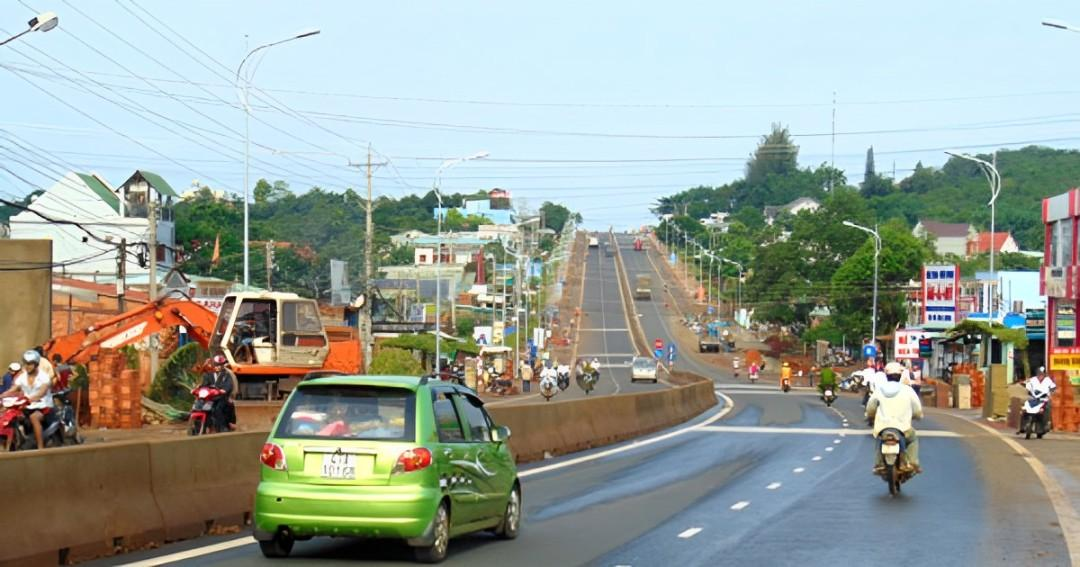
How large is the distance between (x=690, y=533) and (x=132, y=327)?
25.6 m

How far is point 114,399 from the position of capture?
36.8m

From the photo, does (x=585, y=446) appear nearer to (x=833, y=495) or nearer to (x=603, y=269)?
(x=833, y=495)

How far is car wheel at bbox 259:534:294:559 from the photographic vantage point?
12.3m

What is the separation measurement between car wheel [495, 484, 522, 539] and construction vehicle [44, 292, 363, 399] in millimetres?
23145

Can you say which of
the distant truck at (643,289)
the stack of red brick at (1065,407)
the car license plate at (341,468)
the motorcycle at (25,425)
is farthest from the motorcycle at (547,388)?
the distant truck at (643,289)

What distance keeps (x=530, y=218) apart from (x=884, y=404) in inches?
6963

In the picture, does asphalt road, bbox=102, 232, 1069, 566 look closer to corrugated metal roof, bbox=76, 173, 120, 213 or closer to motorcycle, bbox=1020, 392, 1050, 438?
motorcycle, bbox=1020, 392, 1050, 438

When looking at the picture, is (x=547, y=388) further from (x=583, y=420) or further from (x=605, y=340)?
(x=605, y=340)

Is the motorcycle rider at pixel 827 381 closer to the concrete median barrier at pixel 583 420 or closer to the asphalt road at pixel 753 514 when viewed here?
the concrete median barrier at pixel 583 420

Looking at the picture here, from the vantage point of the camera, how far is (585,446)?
30031mm

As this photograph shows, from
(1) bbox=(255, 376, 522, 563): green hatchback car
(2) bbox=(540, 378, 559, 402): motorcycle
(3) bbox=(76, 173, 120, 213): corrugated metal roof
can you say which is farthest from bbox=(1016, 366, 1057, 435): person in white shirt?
(3) bbox=(76, 173, 120, 213): corrugated metal roof

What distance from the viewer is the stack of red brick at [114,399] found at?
3678 cm

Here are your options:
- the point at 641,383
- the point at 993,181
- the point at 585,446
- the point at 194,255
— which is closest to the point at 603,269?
the point at 194,255

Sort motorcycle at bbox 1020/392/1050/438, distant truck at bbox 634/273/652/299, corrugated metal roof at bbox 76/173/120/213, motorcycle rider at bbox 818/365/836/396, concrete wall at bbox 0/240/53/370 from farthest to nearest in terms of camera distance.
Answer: distant truck at bbox 634/273/652/299
corrugated metal roof at bbox 76/173/120/213
motorcycle rider at bbox 818/365/836/396
concrete wall at bbox 0/240/53/370
motorcycle at bbox 1020/392/1050/438
